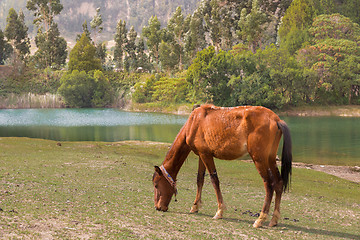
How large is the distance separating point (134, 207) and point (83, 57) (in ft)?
329

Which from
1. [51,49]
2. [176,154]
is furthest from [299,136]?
[51,49]

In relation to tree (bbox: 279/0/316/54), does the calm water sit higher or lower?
lower

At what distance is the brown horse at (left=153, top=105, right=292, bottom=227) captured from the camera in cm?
883

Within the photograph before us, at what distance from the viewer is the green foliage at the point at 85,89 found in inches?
3866

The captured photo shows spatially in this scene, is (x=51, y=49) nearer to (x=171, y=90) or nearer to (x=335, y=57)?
(x=171, y=90)

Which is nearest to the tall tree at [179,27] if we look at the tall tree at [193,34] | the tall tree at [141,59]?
the tall tree at [193,34]

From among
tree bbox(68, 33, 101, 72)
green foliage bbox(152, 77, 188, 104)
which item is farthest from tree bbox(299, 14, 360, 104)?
tree bbox(68, 33, 101, 72)

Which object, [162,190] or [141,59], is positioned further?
[141,59]

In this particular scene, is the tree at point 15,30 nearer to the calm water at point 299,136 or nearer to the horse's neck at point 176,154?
the calm water at point 299,136

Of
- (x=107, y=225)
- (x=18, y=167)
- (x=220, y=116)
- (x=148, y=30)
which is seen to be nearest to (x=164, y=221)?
(x=107, y=225)

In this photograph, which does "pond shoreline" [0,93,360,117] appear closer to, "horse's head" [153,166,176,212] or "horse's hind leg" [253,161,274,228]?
"horse's head" [153,166,176,212]

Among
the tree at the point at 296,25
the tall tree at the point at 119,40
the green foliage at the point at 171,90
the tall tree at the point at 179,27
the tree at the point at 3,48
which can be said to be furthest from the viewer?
the tall tree at the point at 119,40

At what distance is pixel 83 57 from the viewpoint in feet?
345

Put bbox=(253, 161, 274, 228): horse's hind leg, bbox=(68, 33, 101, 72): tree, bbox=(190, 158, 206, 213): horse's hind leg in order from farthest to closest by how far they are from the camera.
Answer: bbox=(68, 33, 101, 72): tree → bbox=(190, 158, 206, 213): horse's hind leg → bbox=(253, 161, 274, 228): horse's hind leg
